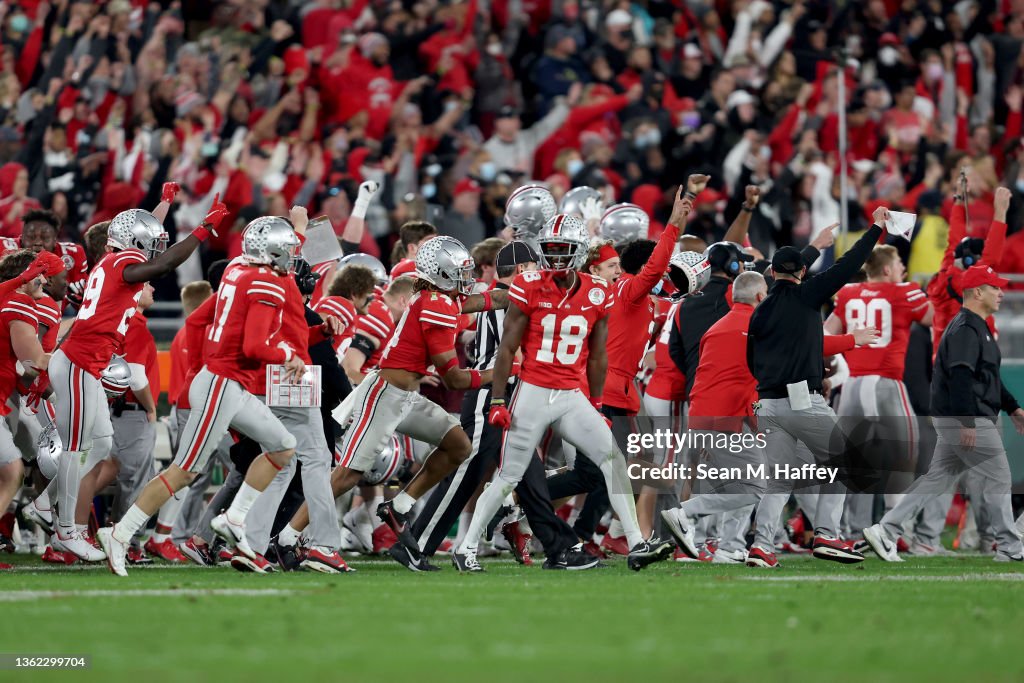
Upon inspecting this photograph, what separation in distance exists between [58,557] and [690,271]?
176 inches

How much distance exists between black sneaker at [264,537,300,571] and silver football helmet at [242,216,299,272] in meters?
1.70

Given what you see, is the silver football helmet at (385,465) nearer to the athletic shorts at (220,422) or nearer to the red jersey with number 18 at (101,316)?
the athletic shorts at (220,422)

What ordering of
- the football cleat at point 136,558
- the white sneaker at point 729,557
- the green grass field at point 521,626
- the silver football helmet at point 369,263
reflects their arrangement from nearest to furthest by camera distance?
the green grass field at point 521,626, the white sneaker at point 729,557, the football cleat at point 136,558, the silver football helmet at point 369,263

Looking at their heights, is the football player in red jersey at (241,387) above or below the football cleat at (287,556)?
above

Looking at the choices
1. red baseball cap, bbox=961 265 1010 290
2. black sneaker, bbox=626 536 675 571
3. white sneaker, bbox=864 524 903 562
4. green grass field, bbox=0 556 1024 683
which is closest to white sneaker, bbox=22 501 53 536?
green grass field, bbox=0 556 1024 683

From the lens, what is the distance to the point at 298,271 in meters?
10.4

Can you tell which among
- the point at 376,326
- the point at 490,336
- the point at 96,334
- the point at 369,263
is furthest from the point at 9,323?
the point at 490,336

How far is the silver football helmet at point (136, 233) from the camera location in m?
9.65

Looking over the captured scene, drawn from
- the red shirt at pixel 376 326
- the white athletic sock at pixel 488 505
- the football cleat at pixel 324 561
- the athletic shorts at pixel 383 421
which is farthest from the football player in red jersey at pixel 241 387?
the red shirt at pixel 376 326

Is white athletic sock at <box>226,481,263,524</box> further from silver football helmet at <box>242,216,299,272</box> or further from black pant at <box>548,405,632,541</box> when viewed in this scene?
black pant at <box>548,405,632,541</box>

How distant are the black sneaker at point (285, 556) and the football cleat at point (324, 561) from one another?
9 cm

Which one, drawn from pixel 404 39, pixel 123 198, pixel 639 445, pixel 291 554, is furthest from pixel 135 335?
pixel 404 39

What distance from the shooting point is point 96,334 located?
9.64m

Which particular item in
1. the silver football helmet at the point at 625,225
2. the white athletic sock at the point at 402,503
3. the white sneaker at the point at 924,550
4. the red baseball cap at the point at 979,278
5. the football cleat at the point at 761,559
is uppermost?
the silver football helmet at the point at 625,225
